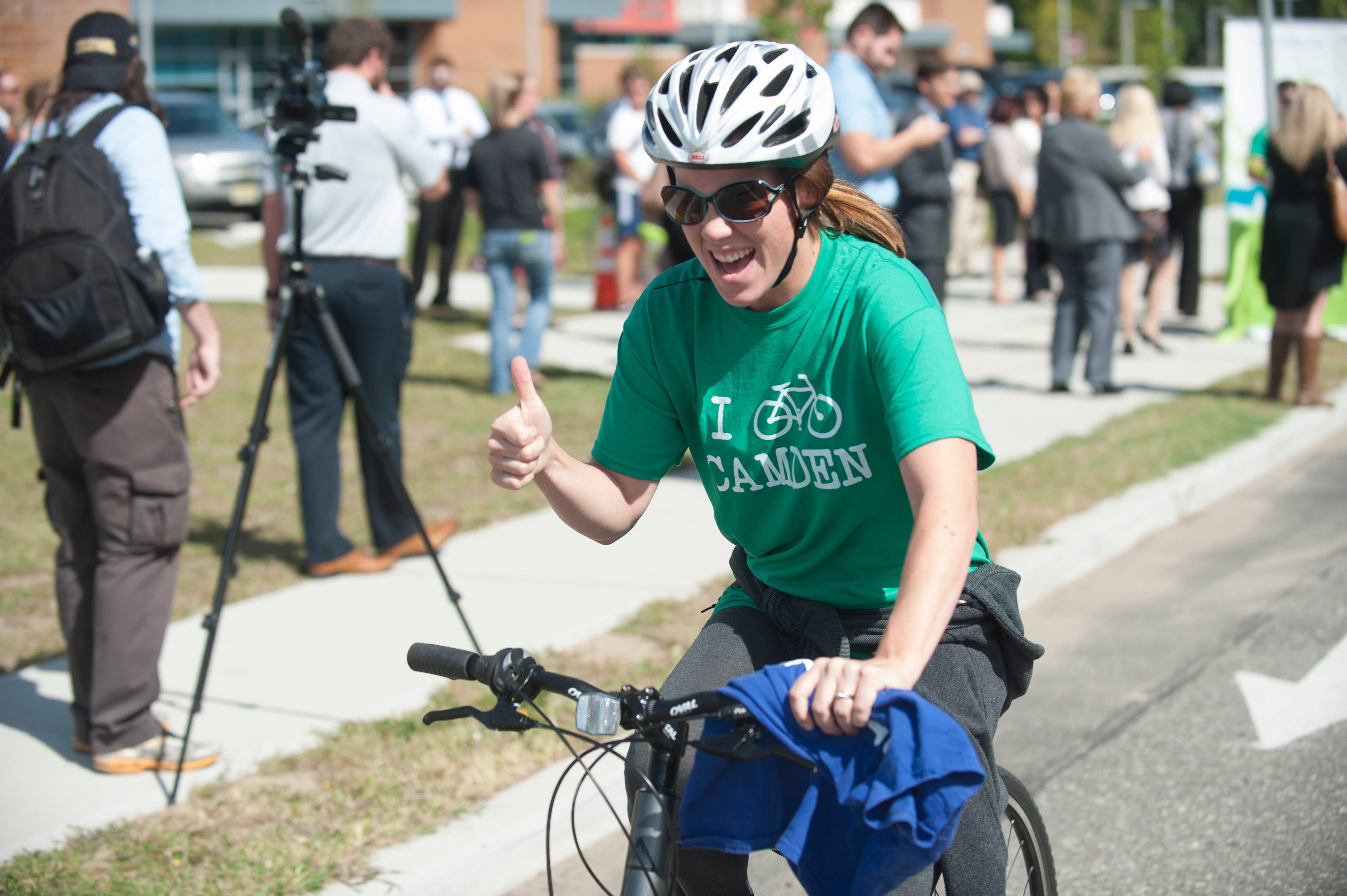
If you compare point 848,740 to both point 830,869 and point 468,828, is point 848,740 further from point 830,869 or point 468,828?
point 468,828

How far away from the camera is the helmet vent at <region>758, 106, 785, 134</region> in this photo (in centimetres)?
221

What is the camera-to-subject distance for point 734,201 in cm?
224

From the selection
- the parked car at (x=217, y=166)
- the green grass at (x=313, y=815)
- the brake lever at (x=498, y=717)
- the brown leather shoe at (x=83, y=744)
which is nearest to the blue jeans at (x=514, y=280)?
the green grass at (x=313, y=815)

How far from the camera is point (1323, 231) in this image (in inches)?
346

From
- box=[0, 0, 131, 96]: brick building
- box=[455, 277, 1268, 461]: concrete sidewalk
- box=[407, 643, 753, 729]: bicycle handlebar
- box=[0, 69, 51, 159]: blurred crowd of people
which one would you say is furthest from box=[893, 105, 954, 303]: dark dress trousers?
box=[407, 643, 753, 729]: bicycle handlebar

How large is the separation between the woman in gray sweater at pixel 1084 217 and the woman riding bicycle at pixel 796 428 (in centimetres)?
732

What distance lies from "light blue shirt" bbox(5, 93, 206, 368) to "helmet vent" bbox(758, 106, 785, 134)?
227cm

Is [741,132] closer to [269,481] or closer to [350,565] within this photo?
[350,565]

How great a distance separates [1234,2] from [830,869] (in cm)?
1270

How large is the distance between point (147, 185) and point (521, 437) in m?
2.34

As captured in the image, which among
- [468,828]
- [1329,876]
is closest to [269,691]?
[468,828]

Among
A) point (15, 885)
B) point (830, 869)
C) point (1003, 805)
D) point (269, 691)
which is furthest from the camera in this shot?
point (269, 691)

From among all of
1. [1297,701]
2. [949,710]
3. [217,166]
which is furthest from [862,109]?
[217,166]

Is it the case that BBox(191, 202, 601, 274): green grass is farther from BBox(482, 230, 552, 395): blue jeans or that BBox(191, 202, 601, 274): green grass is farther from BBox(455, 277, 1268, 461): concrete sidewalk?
BBox(482, 230, 552, 395): blue jeans
